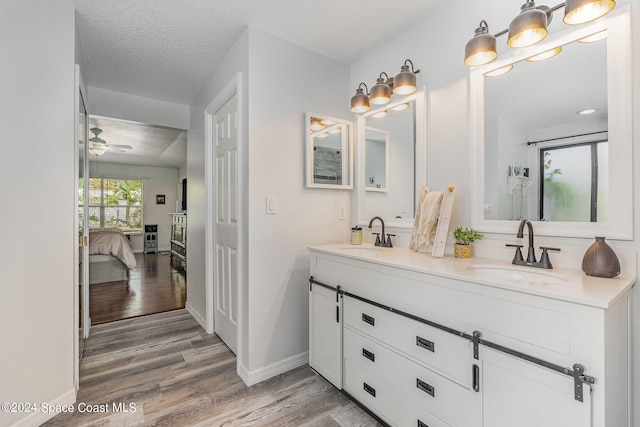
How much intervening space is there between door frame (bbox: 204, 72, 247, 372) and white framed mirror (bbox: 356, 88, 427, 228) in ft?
3.22

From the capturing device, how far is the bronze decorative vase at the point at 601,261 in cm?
117

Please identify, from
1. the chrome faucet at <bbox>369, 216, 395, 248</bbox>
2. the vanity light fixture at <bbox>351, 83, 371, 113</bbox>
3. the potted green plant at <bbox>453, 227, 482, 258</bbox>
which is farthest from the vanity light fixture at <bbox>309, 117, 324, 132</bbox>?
the potted green plant at <bbox>453, 227, 482, 258</bbox>

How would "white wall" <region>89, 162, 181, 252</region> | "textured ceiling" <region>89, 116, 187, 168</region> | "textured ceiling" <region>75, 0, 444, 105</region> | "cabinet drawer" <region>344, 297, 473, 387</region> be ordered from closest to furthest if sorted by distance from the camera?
"cabinet drawer" <region>344, 297, 473, 387</region>, "textured ceiling" <region>75, 0, 444, 105</region>, "textured ceiling" <region>89, 116, 187, 168</region>, "white wall" <region>89, 162, 181, 252</region>

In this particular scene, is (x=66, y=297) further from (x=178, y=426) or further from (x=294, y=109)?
(x=294, y=109)

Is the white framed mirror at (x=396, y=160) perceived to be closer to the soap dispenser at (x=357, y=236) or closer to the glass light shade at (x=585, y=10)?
the soap dispenser at (x=357, y=236)

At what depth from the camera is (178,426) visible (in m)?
1.64

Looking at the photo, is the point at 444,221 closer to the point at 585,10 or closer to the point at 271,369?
the point at 585,10

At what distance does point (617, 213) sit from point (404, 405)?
1.29m

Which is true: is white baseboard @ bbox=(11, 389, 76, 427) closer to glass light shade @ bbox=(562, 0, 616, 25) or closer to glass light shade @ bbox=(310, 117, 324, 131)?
glass light shade @ bbox=(310, 117, 324, 131)

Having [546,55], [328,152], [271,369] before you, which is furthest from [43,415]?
[546,55]

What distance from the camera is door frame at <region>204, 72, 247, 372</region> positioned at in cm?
216

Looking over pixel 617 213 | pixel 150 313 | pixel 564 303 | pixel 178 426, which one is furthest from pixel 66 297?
pixel 617 213

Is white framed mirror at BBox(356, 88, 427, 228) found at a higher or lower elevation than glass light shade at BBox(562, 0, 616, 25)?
lower

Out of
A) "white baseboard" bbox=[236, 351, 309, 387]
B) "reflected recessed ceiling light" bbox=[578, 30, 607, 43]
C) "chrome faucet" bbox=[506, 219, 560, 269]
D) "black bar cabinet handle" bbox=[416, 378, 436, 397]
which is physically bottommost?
"white baseboard" bbox=[236, 351, 309, 387]
